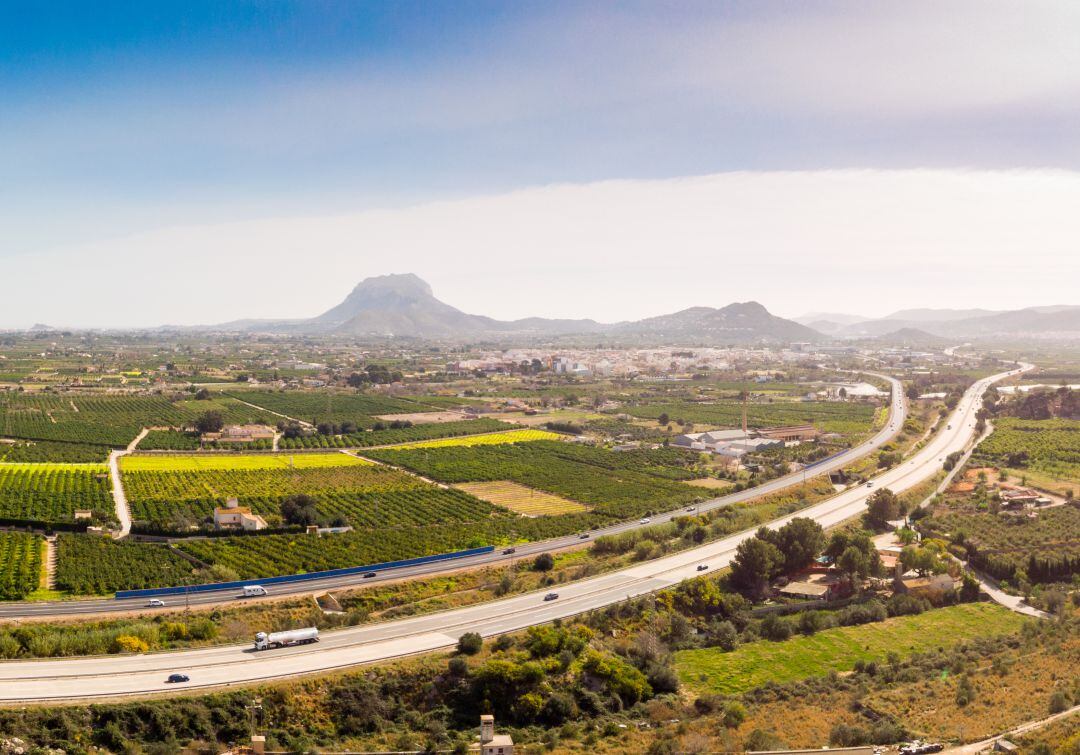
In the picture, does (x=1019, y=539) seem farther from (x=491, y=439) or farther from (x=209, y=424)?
(x=209, y=424)

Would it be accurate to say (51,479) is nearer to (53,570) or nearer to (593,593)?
(53,570)

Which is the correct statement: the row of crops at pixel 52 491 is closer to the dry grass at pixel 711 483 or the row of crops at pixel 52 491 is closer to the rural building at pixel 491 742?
the rural building at pixel 491 742

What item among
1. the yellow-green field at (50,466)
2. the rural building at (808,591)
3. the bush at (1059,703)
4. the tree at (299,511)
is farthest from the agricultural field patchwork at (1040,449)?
the yellow-green field at (50,466)

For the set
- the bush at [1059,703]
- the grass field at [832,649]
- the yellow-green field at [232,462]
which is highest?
the yellow-green field at [232,462]

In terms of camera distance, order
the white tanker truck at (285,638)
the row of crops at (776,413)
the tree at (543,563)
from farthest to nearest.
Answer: the row of crops at (776,413) → the tree at (543,563) → the white tanker truck at (285,638)

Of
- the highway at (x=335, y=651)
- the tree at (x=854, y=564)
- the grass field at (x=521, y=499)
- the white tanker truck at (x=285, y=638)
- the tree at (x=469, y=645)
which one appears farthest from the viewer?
A: the grass field at (x=521, y=499)

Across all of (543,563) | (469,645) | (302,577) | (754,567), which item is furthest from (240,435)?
(469,645)
